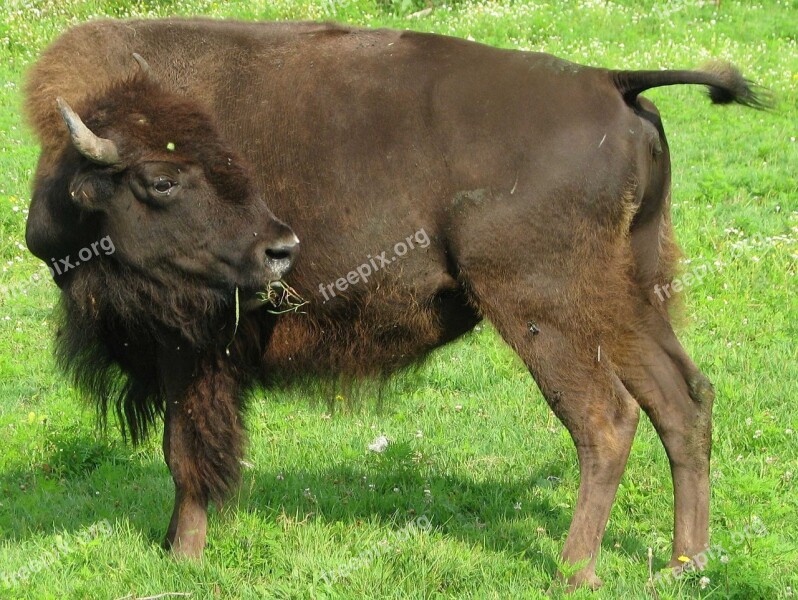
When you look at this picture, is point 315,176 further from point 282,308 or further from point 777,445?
point 777,445

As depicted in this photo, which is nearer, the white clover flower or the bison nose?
the bison nose

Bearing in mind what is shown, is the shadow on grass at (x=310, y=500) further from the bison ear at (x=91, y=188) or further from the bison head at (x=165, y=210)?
the bison ear at (x=91, y=188)

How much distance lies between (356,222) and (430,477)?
5.58 ft

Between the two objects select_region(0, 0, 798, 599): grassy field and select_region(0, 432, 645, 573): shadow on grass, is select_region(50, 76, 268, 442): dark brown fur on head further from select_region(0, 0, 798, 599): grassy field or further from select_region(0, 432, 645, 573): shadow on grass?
select_region(0, 432, 645, 573): shadow on grass

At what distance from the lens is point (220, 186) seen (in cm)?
427

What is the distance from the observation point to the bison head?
4.21 metres

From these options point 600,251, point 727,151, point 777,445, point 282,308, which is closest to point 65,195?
point 282,308

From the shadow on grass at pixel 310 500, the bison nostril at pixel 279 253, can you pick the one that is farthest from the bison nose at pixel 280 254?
the shadow on grass at pixel 310 500

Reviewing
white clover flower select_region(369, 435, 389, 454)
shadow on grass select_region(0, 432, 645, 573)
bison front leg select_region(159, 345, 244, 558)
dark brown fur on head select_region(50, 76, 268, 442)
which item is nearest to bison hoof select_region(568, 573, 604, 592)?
shadow on grass select_region(0, 432, 645, 573)

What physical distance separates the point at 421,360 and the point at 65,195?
1.81 metres

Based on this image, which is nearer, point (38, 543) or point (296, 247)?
point (296, 247)

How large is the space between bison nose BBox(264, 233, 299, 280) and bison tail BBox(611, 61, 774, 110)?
1.61m

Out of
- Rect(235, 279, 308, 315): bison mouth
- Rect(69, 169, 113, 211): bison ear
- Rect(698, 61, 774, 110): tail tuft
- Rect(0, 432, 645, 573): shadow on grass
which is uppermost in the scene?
Rect(698, 61, 774, 110): tail tuft

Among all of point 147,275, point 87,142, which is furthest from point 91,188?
point 147,275
